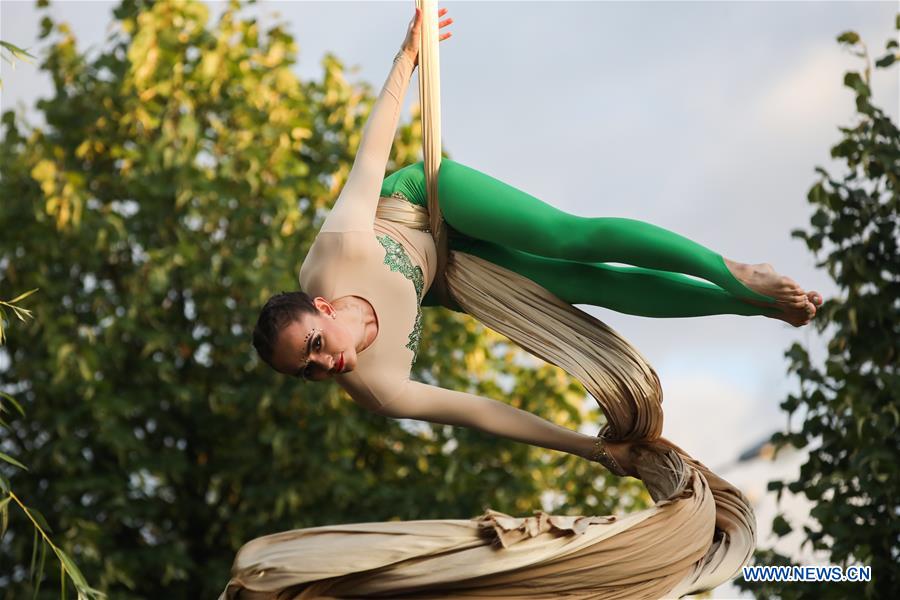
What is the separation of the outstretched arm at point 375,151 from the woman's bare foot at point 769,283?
0.85 meters

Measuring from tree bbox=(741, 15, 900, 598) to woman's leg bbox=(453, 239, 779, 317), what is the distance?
5.05ft

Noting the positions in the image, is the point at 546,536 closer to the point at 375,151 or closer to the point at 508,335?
the point at 508,335

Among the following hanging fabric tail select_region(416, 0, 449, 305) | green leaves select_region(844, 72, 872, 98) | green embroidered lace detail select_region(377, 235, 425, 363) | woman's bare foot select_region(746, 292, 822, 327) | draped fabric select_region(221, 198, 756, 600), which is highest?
green leaves select_region(844, 72, 872, 98)

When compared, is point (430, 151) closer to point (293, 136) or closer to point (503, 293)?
point (503, 293)

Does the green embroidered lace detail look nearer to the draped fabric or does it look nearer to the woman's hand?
the draped fabric

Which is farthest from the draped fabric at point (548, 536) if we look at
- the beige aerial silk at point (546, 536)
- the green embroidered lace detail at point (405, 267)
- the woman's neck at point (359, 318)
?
the woman's neck at point (359, 318)

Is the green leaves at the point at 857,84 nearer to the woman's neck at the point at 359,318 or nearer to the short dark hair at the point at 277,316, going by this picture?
the woman's neck at the point at 359,318

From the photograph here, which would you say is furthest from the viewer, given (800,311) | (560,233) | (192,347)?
(192,347)

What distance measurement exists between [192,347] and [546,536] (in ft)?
13.4

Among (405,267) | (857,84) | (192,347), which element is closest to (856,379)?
(857,84)

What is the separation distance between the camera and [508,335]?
3332 mm

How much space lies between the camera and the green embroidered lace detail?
312 cm

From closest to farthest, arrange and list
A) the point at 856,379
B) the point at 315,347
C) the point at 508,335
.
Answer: the point at 315,347 < the point at 508,335 < the point at 856,379

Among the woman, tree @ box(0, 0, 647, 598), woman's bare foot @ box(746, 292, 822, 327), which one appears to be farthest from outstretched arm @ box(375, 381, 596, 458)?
tree @ box(0, 0, 647, 598)
